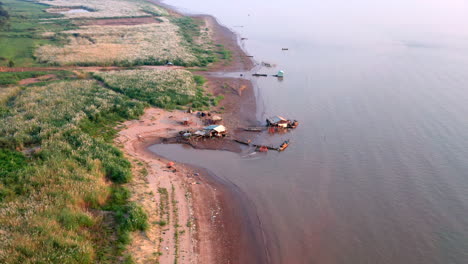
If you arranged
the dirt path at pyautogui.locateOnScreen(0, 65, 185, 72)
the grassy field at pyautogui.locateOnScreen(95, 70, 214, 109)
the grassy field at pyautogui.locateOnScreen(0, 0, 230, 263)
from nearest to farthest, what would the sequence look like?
the grassy field at pyautogui.locateOnScreen(0, 0, 230, 263), the grassy field at pyautogui.locateOnScreen(95, 70, 214, 109), the dirt path at pyautogui.locateOnScreen(0, 65, 185, 72)

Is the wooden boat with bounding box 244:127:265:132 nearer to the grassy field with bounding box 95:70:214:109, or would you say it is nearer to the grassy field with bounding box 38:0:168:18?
the grassy field with bounding box 95:70:214:109

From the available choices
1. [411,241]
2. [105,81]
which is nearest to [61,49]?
[105,81]

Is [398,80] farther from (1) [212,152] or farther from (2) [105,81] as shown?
(2) [105,81]

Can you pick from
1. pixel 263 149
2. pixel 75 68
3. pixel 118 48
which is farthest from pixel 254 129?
pixel 118 48

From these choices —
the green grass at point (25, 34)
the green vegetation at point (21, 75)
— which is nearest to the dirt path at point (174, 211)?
the green vegetation at point (21, 75)

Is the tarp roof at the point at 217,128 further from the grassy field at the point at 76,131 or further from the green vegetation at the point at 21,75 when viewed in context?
the green vegetation at the point at 21,75

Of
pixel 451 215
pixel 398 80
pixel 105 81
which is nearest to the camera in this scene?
pixel 451 215

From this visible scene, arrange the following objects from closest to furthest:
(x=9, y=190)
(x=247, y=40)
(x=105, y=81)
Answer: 1. (x=9, y=190)
2. (x=105, y=81)
3. (x=247, y=40)

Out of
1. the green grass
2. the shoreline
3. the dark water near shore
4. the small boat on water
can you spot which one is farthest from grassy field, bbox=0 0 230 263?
the small boat on water
